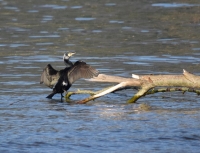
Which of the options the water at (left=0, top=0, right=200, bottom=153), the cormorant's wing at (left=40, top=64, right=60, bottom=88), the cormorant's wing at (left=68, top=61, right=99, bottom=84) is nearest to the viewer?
the water at (left=0, top=0, right=200, bottom=153)

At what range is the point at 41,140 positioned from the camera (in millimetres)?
9453

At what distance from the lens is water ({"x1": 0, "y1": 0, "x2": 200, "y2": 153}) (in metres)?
9.55

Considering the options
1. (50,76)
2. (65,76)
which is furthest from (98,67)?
(65,76)

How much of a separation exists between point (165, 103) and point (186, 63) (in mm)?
4231

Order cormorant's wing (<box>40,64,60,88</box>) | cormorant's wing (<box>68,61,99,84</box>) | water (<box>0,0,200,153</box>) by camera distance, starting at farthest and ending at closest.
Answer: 1. cormorant's wing (<box>40,64,60,88</box>)
2. cormorant's wing (<box>68,61,99,84</box>)
3. water (<box>0,0,200,153</box>)

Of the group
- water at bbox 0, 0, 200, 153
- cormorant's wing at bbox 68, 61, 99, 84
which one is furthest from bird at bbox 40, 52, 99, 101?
water at bbox 0, 0, 200, 153

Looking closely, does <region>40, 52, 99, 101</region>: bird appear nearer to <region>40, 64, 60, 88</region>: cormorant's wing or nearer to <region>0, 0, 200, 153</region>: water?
<region>40, 64, 60, 88</region>: cormorant's wing

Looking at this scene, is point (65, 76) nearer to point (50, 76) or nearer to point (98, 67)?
point (50, 76)

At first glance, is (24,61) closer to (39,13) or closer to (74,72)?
(74,72)

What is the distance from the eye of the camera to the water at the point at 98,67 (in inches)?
376

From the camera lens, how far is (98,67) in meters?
15.7

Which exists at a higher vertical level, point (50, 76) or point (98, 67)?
point (50, 76)

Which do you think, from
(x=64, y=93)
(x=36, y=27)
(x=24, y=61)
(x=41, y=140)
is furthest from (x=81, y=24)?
(x=41, y=140)

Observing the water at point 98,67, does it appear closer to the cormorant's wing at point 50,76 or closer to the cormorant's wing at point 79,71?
the cormorant's wing at point 50,76
